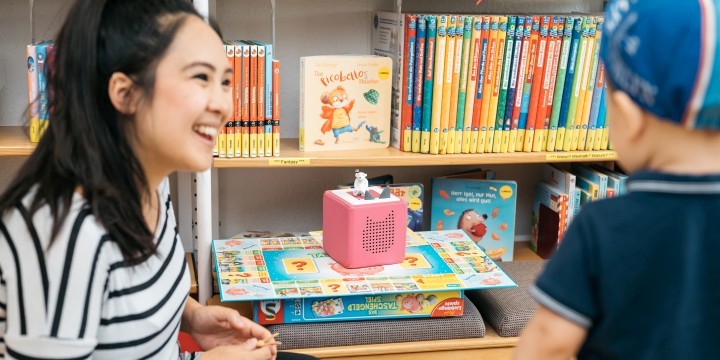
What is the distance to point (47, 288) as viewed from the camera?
1027 mm

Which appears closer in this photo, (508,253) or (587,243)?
(587,243)

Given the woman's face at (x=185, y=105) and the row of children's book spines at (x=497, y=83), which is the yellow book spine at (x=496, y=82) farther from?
the woman's face at (x=185, y=105)

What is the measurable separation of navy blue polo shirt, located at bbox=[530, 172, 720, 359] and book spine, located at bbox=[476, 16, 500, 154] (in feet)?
3.75

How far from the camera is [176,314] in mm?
1246

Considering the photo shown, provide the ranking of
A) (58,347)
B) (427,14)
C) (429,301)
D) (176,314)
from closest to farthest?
(58,347), (176,314), (429,301), (427,14)

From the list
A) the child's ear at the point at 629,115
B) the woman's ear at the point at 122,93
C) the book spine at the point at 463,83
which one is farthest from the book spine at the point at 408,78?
the child's ear at the point at 629,115

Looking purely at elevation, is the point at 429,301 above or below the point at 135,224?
below

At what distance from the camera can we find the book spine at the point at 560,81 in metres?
1.95

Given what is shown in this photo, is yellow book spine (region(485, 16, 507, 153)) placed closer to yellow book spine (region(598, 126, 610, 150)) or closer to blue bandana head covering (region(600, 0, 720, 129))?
yellow book spine (region(598, 126, 610, 150))

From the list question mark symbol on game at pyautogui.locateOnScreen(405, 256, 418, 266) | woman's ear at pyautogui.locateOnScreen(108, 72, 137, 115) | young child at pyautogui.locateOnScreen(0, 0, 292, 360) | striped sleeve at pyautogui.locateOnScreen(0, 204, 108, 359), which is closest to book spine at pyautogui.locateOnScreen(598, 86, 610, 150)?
question mark symbol on game at pyautogui.locateOnScreen(405, 256, 418, 266)

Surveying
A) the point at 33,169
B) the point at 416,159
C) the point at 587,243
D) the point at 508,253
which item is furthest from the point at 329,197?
the point at 587,243

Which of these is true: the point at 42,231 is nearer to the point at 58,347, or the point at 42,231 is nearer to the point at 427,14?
the point at 58,347

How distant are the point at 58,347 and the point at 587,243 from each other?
63cm

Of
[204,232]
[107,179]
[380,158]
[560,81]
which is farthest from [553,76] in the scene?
[107,179]
